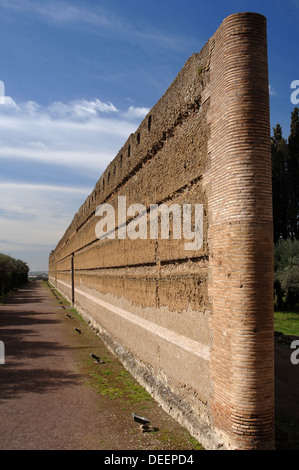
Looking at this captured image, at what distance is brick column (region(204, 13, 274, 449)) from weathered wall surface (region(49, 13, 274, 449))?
0.03ft

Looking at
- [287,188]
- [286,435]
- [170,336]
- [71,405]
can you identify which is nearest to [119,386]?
[71,405]

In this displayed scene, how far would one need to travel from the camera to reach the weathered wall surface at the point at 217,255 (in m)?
3.90

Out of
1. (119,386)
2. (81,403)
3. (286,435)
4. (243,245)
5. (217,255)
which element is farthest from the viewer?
(119,386)

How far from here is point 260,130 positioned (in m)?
4.11

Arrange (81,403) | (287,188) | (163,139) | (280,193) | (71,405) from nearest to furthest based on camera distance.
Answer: (71,405) < (81,403) < (163,139) < (287,188) < (280,193)

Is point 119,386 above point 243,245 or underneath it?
underneath

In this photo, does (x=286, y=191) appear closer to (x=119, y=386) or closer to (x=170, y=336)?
(x=119, y=386)

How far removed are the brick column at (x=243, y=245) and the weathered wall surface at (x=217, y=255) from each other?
1 cm

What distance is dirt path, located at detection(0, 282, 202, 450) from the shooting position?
4.61 meters

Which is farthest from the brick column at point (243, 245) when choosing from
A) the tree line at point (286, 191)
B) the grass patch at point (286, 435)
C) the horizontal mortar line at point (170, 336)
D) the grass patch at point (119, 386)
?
the tree line at point (286, 191)

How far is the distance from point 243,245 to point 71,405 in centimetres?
371

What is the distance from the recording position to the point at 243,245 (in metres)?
3.99

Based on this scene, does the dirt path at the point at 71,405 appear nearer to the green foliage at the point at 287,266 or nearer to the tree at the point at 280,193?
the green foliage at the point at 287,266

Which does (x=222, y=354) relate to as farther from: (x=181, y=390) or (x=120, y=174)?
(x=120, y=174)
